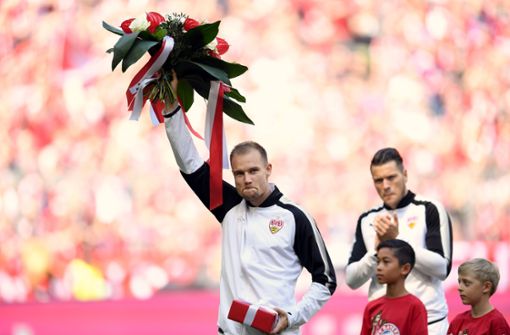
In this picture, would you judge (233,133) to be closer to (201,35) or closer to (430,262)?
(430,262)

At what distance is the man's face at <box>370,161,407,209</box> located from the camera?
4926 mm

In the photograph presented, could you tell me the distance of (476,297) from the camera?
15.3ft

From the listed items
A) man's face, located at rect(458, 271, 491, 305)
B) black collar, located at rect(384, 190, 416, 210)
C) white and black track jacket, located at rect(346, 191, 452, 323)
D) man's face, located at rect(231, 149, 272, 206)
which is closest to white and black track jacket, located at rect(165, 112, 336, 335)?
man's face, located at rect(231, 149, 272, 206)

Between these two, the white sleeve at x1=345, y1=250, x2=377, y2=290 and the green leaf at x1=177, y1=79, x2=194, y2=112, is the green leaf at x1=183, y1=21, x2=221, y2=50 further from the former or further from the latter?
the white sleeve at x1=345, y1=250, x2=377, y2=290

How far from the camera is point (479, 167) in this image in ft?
33.1

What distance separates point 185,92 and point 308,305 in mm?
966

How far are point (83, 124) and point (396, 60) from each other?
9.11 ft

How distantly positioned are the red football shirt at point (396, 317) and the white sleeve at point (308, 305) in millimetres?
318

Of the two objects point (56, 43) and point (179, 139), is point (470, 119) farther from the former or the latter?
point (179, 139)

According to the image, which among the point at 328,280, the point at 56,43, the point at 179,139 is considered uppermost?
the point at 56,43

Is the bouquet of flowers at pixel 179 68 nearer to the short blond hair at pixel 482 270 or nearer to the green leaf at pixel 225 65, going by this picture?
the green leaf at pixel 225 65

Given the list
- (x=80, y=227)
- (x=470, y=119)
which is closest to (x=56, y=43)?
(x=80, y=227)

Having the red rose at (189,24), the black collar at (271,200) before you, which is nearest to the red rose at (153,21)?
the red rose at (189,24)

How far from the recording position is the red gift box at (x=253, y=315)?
4.09 meters
